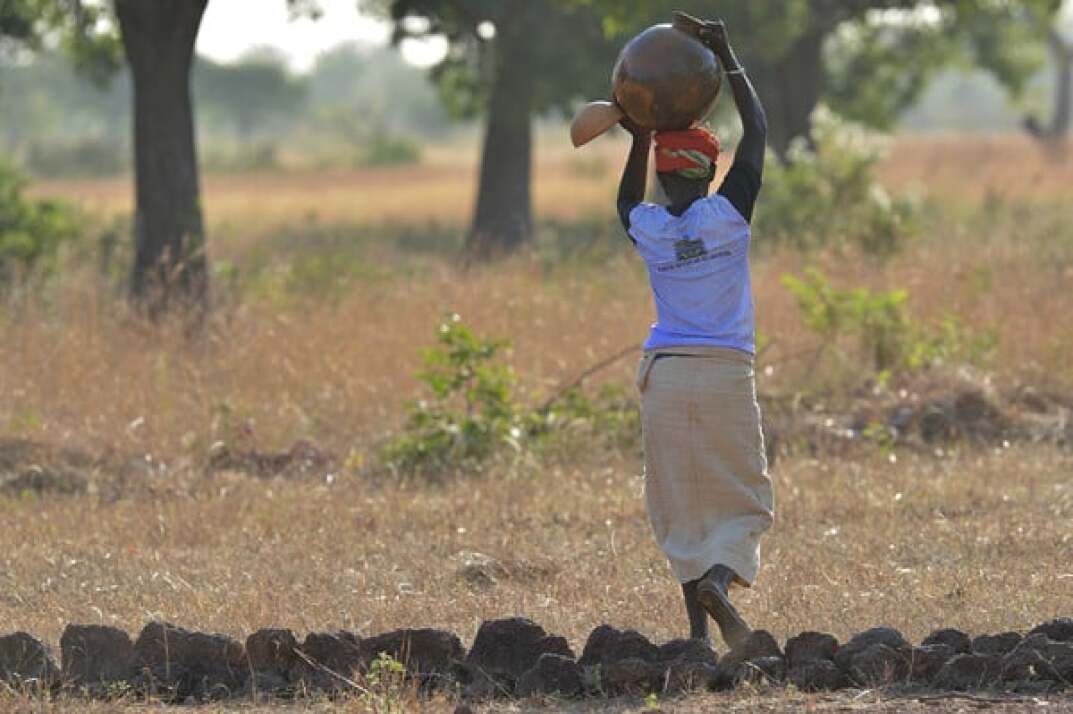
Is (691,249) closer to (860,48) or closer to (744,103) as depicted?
(744,103)

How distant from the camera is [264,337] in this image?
39.0ft

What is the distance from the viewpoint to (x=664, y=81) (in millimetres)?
5715

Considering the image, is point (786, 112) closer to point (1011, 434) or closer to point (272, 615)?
point (1011, 434)

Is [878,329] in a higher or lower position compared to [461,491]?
higher

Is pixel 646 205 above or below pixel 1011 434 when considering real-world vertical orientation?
above

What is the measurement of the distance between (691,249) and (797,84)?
2745 centimetres

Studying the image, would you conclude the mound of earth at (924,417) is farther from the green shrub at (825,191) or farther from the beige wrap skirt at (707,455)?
the green shrub at (825,191)

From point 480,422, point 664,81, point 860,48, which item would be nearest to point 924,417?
point 480,422

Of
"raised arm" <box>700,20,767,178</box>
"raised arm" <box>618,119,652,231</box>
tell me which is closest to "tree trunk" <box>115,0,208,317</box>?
"raised arm" <box>618,119,652,231</box>

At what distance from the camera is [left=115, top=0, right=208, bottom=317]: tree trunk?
15203 mm

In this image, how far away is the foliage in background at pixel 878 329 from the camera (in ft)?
37.2

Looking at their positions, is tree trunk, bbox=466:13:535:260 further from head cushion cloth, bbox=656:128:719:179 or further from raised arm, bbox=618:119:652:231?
head cushion cloth, bbox=656:128:719:179

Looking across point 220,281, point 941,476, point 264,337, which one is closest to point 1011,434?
point 941,476

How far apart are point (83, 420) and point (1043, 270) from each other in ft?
21.8
